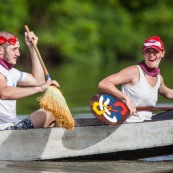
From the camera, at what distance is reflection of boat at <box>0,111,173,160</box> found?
322 inches

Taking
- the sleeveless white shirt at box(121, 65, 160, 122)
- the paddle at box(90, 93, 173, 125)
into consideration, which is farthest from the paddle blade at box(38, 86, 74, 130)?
the sleeveless white shirt at box(121, 65, 160, 122)

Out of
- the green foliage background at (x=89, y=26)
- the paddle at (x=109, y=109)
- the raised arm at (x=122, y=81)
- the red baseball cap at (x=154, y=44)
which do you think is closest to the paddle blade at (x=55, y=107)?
the paddle at (x=109, y=109)

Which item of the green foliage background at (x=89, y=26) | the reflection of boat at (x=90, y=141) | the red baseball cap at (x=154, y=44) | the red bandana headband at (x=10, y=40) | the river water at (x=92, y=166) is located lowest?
the green foliage background at (x=89, y=26)

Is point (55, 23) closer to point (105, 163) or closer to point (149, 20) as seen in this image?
point (149, 20)

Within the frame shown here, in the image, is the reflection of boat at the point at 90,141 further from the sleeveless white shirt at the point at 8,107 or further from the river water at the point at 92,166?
the sleeveless white shirt at the point at 8,107

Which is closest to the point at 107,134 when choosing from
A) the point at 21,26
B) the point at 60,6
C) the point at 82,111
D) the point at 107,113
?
the point at 107,113

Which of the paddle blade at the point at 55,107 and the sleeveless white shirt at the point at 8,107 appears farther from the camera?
the sleeveless white shirt at the point at 8,107

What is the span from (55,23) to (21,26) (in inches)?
120

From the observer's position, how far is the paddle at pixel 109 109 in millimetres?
8281

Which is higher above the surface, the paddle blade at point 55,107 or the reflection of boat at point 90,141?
the paddle blade at point 55,107

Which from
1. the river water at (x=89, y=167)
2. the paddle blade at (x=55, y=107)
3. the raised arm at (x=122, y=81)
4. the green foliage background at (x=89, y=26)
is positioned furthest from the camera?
the green foliage background at (x=89, y=26)

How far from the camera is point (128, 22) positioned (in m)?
47.1

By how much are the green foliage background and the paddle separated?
27901 millimetres

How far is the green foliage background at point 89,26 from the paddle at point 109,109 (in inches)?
1098
